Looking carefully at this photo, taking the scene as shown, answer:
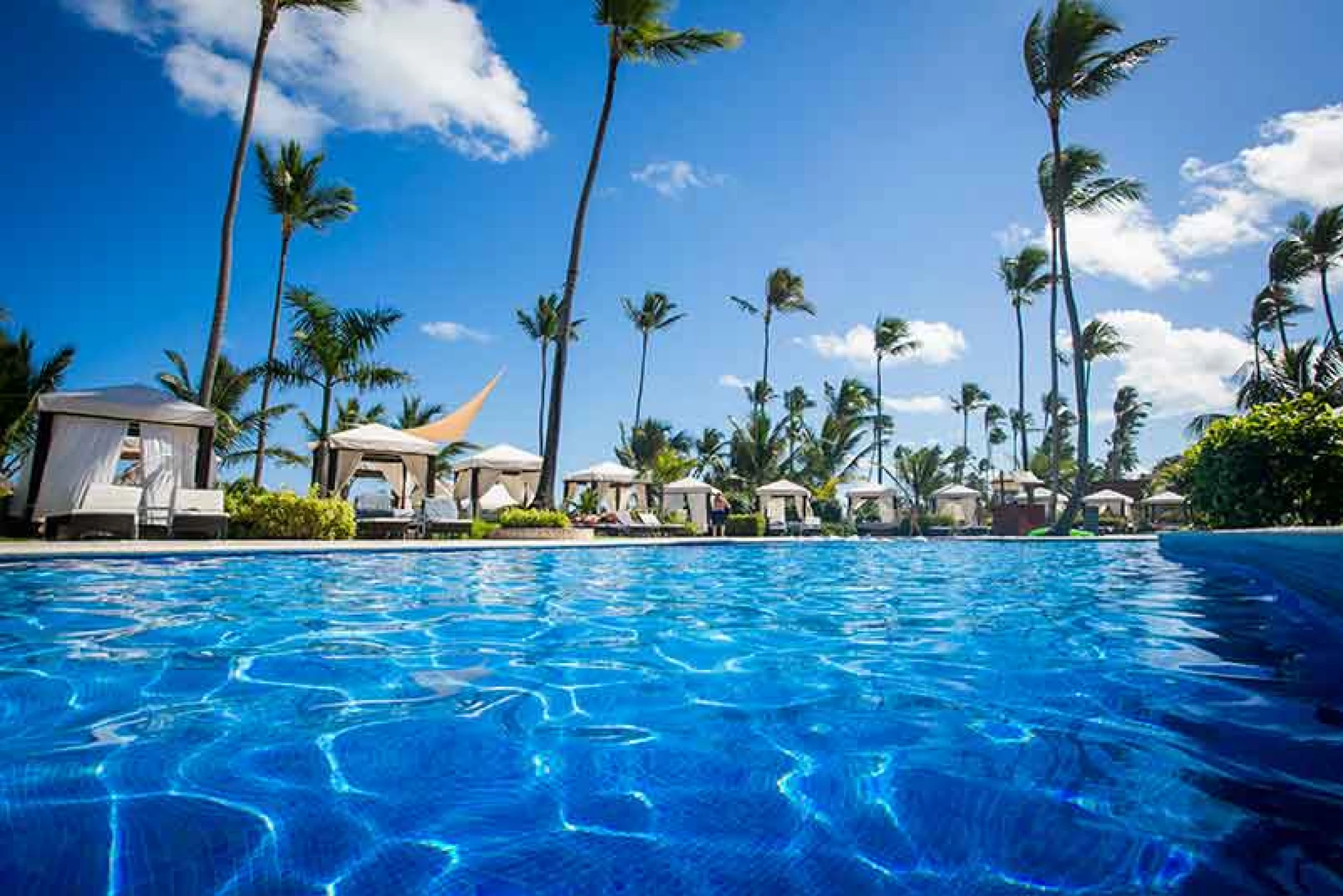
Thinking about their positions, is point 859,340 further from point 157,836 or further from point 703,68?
point 157,836

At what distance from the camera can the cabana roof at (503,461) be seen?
768 inches

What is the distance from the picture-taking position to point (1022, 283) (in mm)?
31266

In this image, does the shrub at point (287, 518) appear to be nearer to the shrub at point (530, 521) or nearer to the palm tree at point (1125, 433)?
the shrub at point (530, 521)

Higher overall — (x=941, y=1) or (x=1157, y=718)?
(x=941, y=1)

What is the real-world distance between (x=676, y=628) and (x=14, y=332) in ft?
68.1

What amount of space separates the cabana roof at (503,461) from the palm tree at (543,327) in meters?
12.7

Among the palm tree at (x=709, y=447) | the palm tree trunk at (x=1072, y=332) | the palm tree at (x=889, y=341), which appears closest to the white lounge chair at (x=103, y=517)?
the palm tree trunk at (x=1072, y=332)

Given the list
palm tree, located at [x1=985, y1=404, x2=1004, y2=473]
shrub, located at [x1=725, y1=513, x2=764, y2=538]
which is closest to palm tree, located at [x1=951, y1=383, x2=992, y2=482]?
palm tree, located at [x1=985, y1=404, x2=1004, y2=473]

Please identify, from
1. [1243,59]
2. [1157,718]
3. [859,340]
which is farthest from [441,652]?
[859,340]

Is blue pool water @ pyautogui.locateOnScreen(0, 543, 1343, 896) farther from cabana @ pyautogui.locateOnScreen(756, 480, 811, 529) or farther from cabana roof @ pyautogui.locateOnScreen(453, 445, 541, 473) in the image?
cabana @ pyautogui.locateOnScreen(756, 480, 811, 529)

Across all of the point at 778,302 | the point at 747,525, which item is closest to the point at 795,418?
the point at 778,302

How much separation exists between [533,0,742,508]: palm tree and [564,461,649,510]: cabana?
21.4 ft

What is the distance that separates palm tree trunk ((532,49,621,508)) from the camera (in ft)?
50.1

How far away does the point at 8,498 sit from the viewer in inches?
462
